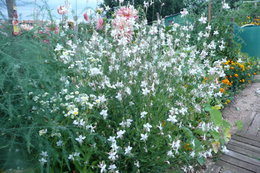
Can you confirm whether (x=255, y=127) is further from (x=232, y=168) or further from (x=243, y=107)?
(x=232, y=168)

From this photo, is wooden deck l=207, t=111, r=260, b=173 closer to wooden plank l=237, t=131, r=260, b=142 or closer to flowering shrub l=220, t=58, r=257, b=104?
wooden plank l=237, t=131, r=260, b=142

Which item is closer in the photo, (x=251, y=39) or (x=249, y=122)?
(x=249, y=122)

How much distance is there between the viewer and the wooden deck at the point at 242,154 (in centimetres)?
224

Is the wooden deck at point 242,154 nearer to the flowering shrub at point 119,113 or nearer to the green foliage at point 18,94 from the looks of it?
the flowering shrub at point 119,113

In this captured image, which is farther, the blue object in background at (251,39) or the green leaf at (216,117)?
the blue object in background at (251,39)

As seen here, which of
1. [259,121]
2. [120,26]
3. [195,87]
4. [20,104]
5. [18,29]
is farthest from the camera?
[259,121]

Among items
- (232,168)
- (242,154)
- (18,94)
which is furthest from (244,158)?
(18,94)

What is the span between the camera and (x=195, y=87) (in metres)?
2.46

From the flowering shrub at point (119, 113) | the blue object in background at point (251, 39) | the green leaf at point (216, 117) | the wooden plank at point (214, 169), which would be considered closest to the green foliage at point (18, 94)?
the flowering shrub at point (119, 113)

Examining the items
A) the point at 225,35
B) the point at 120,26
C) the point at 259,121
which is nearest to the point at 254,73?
the point at 225,35

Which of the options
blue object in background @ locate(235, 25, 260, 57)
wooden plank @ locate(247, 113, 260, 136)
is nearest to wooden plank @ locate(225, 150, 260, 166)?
wooden plank @ locate(247, 113, 260, 136)

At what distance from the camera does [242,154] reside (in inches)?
96.0

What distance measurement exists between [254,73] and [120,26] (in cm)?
327

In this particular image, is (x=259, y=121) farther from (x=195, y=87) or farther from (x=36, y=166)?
(x=36, y=166)
